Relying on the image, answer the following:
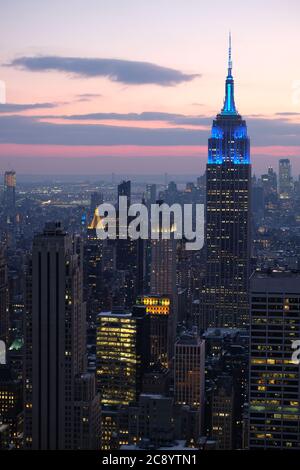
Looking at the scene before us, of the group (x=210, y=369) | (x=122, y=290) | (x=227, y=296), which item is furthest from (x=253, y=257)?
(x=210, y=369)

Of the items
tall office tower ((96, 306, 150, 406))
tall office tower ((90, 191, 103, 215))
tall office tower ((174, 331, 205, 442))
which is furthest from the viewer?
tall office tower ((96, 306, 150, 406))

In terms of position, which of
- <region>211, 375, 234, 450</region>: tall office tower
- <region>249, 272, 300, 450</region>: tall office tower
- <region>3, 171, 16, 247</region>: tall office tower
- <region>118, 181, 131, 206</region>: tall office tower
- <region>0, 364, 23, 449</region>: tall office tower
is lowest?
<region>211, 375, 234, 450</region>: tall office tower

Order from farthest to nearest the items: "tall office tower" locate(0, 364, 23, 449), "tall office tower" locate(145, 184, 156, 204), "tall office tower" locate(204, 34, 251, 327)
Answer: "tall office tower" locate(204, 34, 251, 327), "tall office tower" locate(145, 184, 156, 204), "tall office tower" locate(0, 364, 23, 449)

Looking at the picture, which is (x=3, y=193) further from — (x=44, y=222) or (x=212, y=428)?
(x=212, y=428)

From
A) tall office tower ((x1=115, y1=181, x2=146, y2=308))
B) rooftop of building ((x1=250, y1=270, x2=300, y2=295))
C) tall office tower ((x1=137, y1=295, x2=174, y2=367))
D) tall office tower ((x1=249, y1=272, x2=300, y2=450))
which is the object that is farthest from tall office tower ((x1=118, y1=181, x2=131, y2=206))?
tall office tower ((x1=249, y1=272, x2=300, y2=450))

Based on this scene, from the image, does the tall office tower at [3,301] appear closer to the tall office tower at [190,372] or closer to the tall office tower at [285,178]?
the tall office tower at [190,372]

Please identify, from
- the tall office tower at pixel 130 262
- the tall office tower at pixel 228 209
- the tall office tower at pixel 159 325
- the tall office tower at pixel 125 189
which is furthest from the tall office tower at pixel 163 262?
the tall office tower at pixel 125 189

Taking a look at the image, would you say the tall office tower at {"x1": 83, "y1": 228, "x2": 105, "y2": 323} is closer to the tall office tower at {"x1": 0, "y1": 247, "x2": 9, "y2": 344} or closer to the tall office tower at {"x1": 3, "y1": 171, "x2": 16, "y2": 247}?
the tall office tower at {"x1": 0, "y1": 247, "x2": 9, "y2": 344}
